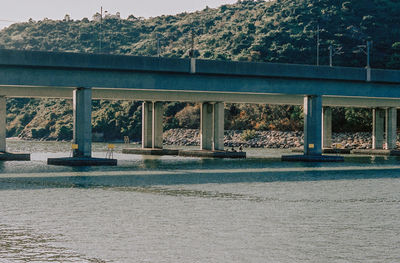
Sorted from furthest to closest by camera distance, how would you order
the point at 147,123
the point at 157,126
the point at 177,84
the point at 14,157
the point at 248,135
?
the point at 248,135, the point at 147,123, the point at 157,126, the point at 14,157, the point at 177,84

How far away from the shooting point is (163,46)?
626 ft

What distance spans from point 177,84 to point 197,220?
33.6 m

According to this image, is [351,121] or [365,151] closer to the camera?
[365,151]

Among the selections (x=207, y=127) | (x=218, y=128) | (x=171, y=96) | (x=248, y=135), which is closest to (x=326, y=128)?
(x=207, y=127)

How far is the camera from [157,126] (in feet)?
237

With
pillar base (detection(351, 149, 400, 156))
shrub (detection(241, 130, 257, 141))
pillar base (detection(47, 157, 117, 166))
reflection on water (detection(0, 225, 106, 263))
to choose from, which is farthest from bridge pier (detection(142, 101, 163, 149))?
reflection on water (detection(0, 225, 106, 263))

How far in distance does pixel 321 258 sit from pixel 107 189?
16.6 m

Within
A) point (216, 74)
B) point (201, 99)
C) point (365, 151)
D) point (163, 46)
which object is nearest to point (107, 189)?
point (216, 74)

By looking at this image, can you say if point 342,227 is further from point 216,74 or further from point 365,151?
point 365,151

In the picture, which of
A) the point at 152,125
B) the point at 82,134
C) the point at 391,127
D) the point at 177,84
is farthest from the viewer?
the point at 391,127

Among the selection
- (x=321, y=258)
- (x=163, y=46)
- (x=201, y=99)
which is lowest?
(x=321, y=258)

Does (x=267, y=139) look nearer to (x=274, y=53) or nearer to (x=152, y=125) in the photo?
(x=274, y=53)

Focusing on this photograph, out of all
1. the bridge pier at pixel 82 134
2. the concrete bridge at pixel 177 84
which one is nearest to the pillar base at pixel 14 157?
the concrete bridge at pixel 177 84

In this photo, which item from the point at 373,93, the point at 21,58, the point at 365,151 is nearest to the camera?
the point at 21,58
